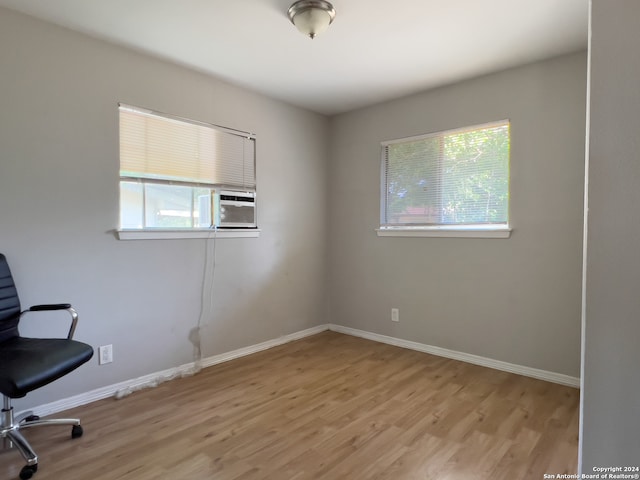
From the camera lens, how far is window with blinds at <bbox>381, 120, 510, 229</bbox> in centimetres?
312

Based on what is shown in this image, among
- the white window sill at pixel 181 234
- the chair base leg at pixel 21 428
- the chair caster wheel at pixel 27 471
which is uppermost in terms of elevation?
the white window sill at pixel 181 234

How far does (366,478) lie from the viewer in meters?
1.75

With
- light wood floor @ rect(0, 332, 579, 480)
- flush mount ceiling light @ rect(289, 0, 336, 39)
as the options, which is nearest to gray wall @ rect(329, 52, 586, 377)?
light wood floor @ rect(0, 332, 579, 480)

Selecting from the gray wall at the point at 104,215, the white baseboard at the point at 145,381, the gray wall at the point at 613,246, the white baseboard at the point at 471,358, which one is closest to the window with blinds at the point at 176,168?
the gray wall at the point at 104,215

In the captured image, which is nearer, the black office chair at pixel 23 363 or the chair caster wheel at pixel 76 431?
the black office chair at pixel 23 363

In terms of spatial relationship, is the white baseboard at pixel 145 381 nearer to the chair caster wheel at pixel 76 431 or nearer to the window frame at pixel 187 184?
the chair caster wheel at pixel 76 431

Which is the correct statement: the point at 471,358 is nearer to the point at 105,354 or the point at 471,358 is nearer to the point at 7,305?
the point at 105,354

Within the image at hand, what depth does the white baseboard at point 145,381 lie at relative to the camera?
240 cm

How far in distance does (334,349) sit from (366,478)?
6.31 feet

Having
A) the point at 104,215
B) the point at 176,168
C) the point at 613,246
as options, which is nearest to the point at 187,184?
the point at 176,168

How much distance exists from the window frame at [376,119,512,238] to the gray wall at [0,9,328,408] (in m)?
1.12

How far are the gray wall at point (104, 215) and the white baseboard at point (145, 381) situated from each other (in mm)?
43

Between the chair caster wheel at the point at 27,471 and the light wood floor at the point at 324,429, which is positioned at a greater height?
the chair caster wheel at the point at 27,471

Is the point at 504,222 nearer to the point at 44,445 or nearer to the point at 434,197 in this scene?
the point at 434,197
